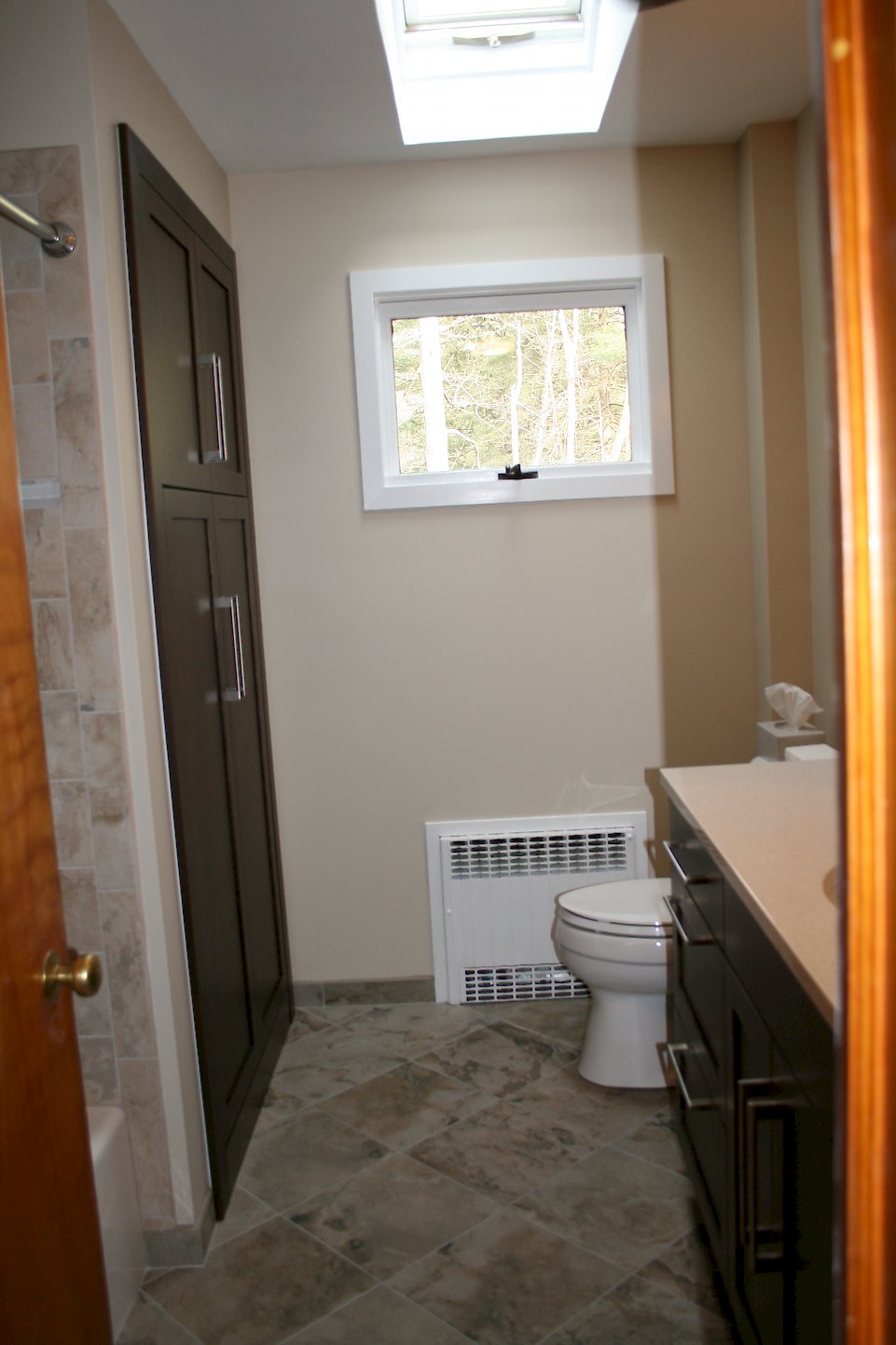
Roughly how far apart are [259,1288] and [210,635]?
4.48 feet

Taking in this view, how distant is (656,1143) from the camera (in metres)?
2.45

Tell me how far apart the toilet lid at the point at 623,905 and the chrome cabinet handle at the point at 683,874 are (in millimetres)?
344

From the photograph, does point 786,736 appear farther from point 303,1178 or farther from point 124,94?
point 124,94

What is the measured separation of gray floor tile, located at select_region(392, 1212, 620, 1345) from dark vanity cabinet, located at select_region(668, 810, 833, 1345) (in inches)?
11.6

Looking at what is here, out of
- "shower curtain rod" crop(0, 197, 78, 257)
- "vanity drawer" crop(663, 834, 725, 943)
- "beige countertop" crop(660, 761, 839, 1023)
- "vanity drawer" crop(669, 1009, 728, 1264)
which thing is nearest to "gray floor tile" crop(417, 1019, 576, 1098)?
"vanity drawer" crop(669, 1009, 728, 1264)

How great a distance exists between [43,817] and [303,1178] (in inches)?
64.1

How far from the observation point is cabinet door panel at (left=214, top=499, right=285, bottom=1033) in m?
2.62

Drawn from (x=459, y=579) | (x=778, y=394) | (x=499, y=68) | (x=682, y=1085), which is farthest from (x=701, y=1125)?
(x=499, y=68)

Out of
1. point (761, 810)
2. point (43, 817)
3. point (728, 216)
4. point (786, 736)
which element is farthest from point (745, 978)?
point (728, 216)

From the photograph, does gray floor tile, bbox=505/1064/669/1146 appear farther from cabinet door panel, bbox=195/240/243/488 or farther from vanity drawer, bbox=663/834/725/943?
cabinet door panel, bbox=195/240/243/488

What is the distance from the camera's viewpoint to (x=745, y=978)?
4.98ft

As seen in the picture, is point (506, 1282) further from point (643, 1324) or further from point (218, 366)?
point (218, 366)

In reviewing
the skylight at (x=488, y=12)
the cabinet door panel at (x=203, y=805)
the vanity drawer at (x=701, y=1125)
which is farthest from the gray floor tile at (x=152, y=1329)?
the skylight at (x=488, y=12)

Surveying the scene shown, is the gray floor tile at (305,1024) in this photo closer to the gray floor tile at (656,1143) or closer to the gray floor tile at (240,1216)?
the gray floor tile at (240,1216)
